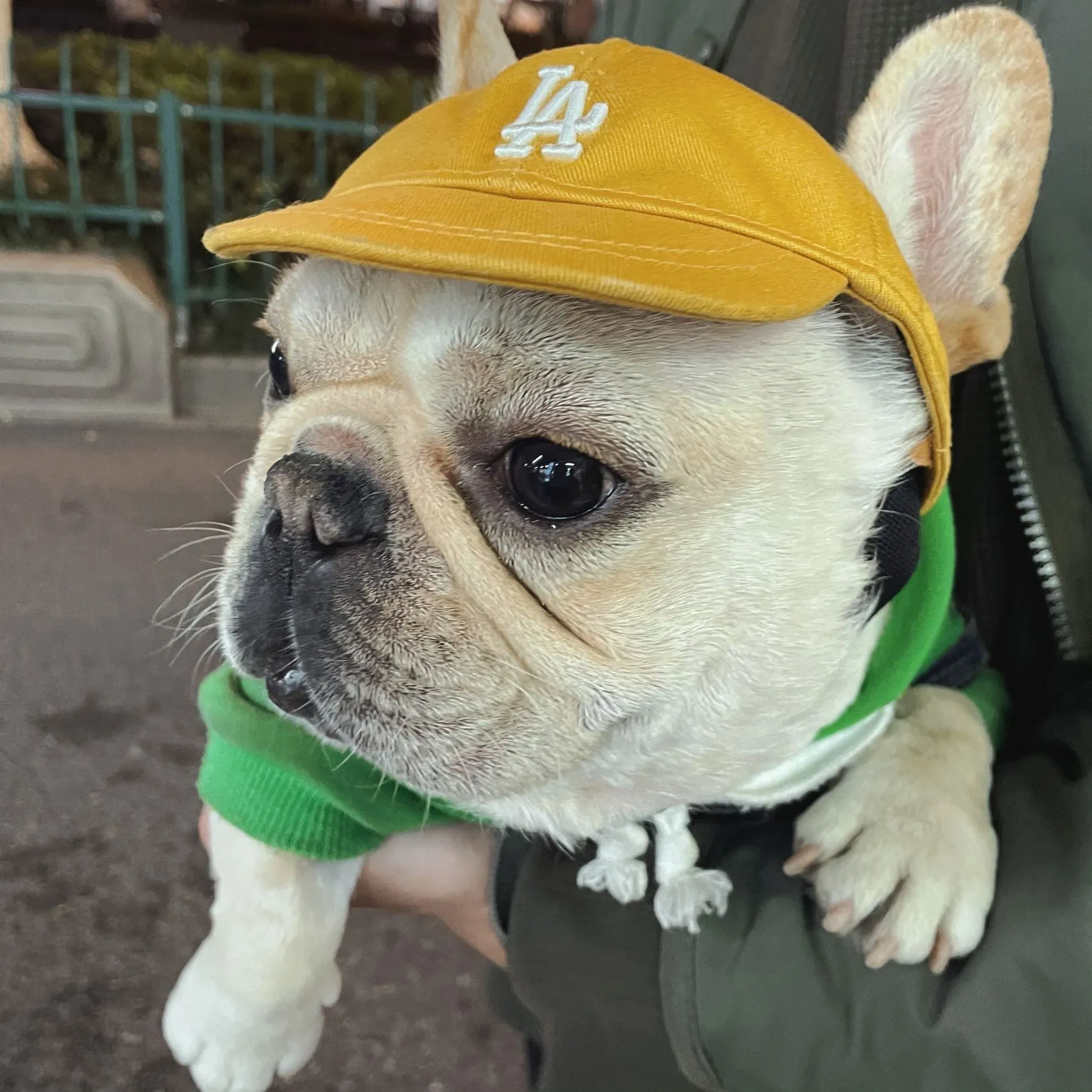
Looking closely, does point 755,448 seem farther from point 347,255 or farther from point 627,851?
point 627,851

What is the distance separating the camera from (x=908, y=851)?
74 cm

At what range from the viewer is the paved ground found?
50.2 inches

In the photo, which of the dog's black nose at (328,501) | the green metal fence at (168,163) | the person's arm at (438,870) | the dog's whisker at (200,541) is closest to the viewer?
the dog's black nose at (328,501)

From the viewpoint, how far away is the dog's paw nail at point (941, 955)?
0.69m

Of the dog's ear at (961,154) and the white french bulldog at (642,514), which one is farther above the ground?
the dog's ear at (961,154)

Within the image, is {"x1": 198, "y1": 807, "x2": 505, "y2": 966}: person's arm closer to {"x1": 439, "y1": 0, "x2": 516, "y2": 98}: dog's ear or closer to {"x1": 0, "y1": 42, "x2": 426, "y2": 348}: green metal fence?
{"x1": 439, "y1": 0, "x2": 516, "y2": 98}: dog's ear

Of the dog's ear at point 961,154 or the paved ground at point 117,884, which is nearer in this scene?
the dog's ear at point 961,154

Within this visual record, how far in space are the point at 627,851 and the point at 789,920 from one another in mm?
139

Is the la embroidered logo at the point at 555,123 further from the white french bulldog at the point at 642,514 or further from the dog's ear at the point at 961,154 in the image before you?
the dog's ear at the point at 961,154

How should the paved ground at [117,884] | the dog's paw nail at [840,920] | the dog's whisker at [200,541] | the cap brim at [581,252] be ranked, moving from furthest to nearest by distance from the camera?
1. the paved ground at [117,884]
2. the dog's whisker at [200,541]
3. the dog's paw nail at [840,920]
4. the cap brim at [581,252]

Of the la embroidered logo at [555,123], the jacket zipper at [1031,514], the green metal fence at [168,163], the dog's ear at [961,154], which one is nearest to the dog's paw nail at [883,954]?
the jacket zipper at [1031,514]

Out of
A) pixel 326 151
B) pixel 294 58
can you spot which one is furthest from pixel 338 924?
pixel 294 58

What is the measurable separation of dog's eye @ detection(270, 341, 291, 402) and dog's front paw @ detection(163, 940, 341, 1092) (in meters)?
0.48

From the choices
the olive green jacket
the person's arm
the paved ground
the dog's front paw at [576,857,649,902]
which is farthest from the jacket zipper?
the paved ground
